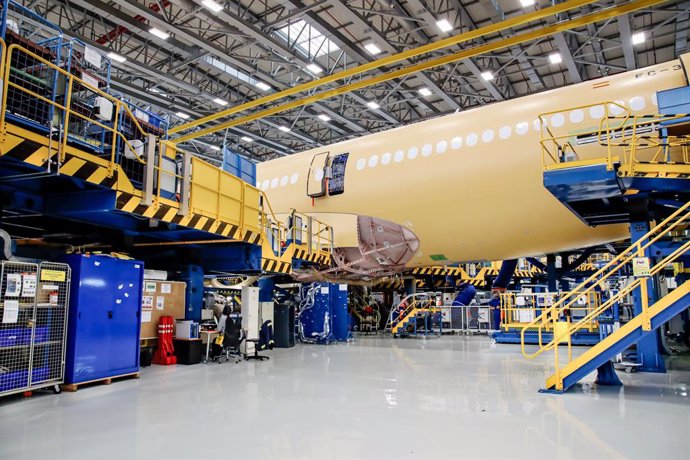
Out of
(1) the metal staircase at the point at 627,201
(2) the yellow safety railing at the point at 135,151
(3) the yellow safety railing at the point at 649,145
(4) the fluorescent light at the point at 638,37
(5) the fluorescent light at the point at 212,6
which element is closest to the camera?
(2) the yellow safety railing at the point at 135,151

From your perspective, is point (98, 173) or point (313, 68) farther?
point (313, 68)

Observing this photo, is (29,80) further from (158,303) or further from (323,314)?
(323,314)

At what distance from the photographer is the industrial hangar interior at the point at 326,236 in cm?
551

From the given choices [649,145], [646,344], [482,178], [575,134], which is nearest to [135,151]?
[482,178]

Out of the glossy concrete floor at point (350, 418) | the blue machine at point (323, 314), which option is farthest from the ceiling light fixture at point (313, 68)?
the glossy concrete floor at point (350, 418)

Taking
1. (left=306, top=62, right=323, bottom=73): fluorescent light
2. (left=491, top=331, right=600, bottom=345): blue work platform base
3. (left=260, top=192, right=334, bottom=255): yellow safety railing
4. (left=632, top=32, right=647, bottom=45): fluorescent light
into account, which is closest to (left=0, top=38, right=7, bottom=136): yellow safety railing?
(left=260, top=192, right=334, bottom=255): yellow safety railing

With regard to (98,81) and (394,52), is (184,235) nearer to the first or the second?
(98,81)

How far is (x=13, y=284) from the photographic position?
6.56 meters

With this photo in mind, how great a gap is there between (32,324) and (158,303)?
13.1 feet

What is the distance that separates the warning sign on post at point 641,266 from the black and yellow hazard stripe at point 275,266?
25.1ft

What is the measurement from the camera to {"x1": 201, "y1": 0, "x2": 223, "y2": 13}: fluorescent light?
13920mm

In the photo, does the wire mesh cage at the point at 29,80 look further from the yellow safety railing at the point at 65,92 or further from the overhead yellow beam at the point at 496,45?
the overhead yellow beam at the point at 496,45

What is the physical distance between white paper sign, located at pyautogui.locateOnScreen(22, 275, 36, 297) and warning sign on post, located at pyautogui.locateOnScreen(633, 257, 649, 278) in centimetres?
896

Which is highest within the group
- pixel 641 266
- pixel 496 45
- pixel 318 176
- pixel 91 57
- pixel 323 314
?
pixel 496 45
